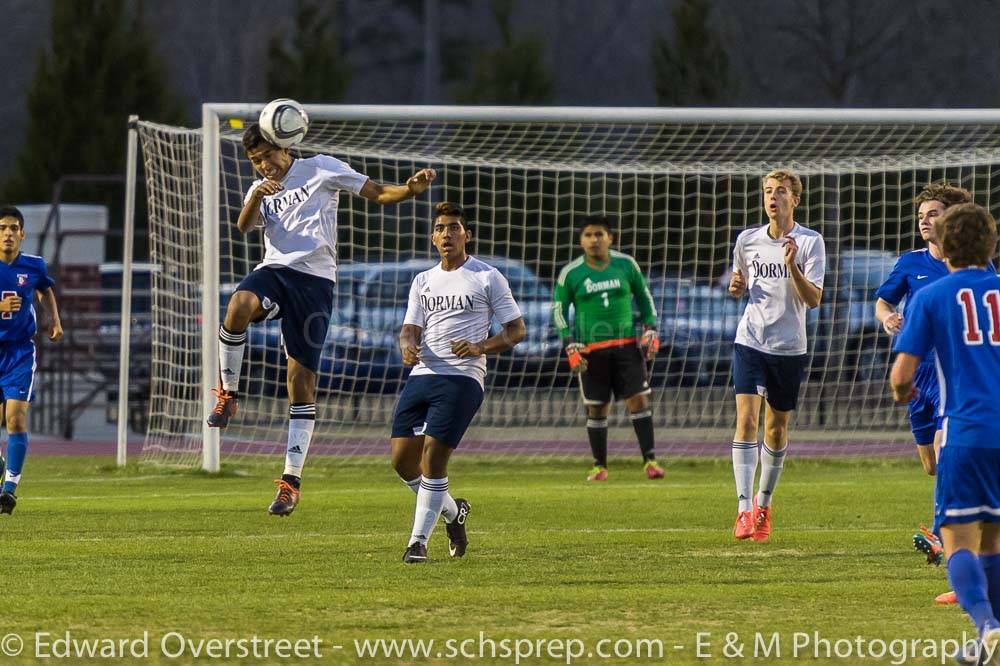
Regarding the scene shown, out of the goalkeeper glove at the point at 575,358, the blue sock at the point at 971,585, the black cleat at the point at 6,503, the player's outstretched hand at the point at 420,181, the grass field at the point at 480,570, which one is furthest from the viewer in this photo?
the goalkeeper glove at the point at 575,358

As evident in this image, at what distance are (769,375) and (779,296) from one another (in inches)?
18.9

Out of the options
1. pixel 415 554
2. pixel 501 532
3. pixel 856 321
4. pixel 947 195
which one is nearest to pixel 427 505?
pixel 415 554

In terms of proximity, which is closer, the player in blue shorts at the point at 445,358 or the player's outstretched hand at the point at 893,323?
the player's outstretched hand at the point at 893,323

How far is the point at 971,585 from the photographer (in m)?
5.91

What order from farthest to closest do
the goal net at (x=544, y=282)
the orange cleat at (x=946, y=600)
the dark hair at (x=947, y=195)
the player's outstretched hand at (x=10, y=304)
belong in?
the goal net at (x=544, y=282)
the player's outstretched hand at (x=10, y=304)
the dark hair at (x=947, y=195)
the orange cleat at (x=946, y=600)

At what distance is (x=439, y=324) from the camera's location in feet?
28.8

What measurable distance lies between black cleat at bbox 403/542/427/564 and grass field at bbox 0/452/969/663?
0.08 metres

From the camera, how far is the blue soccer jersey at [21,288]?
1144 centimetres

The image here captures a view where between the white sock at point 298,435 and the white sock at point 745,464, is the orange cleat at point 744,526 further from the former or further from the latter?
the white sock at point 298,435

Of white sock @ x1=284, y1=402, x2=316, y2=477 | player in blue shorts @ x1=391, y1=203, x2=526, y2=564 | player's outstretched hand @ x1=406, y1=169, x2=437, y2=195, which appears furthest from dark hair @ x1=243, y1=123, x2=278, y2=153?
player in blue shorts @ x1=391, y1=203, x2=526, y2=564

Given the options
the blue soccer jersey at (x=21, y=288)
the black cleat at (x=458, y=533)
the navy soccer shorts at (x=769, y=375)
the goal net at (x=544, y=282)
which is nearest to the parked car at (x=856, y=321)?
the goal net at (x=544, y=282)

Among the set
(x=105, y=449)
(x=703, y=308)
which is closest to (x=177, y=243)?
(x=105, y=449)

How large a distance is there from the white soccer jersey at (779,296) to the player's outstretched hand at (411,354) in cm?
231

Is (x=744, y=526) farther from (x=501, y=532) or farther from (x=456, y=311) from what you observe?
(x=456, y=311)
